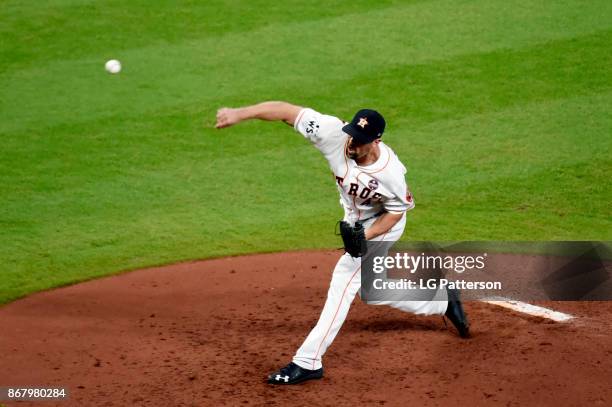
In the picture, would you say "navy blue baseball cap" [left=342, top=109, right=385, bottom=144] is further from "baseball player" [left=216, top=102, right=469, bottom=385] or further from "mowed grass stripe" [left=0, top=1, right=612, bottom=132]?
"mowed grass stripe" [left=0, top=1, right=612, bottom=132]

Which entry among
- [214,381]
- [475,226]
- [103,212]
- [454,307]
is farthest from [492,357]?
[103,212]

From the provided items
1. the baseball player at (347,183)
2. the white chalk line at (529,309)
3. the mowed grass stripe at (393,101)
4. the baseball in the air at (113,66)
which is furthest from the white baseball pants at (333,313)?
the baseball in the air at (113,66)

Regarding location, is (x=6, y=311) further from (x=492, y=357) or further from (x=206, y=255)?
(x=492, y=357)

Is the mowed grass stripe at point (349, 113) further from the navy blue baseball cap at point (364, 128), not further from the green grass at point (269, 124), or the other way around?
the navy blue baseball cap at point (364, 128)

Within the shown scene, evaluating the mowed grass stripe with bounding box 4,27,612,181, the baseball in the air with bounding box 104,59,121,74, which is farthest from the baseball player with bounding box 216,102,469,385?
the baseball in the air with bounding box 104,59,121,74

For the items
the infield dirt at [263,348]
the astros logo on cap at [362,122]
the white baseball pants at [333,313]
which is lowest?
the infield dirt at [263,348]

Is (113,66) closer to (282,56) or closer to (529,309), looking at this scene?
(282,56)
